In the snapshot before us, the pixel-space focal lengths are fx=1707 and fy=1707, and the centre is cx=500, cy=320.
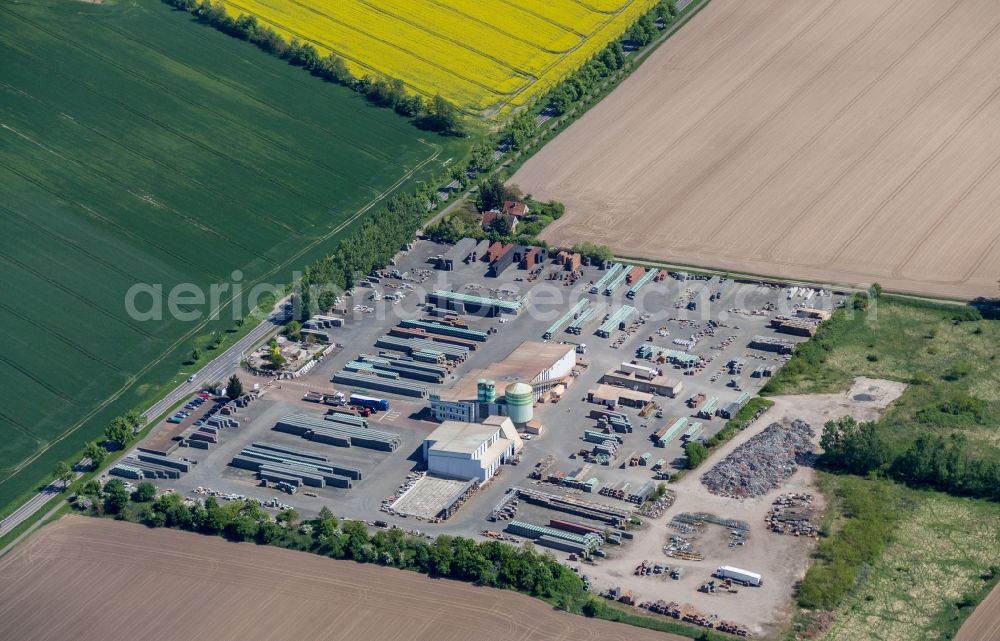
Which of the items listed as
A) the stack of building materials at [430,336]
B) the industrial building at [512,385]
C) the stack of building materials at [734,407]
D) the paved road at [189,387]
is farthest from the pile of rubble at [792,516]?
the paved road at [189,387]

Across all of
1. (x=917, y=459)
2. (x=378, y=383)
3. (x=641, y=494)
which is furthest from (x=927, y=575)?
(x=378, y=383)

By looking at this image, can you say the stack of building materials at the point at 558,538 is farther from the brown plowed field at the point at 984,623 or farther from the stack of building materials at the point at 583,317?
the stack of building materials at the point at 583,317

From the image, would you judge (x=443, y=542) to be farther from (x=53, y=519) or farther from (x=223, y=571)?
(x=53, y=519)

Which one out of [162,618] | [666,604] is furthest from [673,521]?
[162,618]

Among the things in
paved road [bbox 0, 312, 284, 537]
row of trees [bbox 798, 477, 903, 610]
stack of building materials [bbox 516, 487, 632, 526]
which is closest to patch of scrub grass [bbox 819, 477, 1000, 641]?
row of trees [bbox 798, 477, 903, 610]

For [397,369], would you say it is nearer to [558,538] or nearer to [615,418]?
[615,418]

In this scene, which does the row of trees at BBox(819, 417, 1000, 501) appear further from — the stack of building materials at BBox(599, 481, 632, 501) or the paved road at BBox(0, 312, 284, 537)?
the paved road at BBox(0, 312, 284, 537)

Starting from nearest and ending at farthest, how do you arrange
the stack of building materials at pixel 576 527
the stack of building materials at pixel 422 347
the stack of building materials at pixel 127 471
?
the stack of building materials at pixel 576 527 → the stack of building materials at pixel 127 471 → the stack of building materials at pixel 422 347
